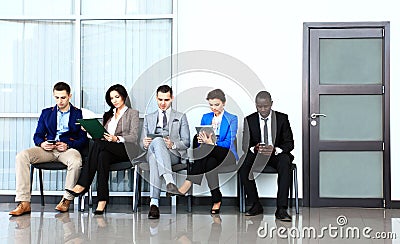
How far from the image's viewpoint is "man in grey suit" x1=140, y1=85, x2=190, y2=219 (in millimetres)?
6203

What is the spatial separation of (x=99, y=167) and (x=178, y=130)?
813 mm

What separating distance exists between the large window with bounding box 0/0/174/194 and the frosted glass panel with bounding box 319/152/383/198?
6.72 feet

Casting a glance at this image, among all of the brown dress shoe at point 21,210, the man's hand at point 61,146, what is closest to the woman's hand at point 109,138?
the man's hand at point 61,146

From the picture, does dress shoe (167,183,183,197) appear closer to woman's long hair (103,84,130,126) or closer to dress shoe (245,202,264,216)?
dress shoe (245,202,264,216)

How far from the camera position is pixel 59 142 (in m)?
6.52

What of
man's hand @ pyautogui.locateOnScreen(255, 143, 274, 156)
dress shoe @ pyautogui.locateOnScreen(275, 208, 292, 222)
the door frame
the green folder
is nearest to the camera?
dress shoe @ pyautogui.locateOnScreen(275, 208, 292, 222)

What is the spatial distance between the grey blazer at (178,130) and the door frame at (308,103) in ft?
4.14

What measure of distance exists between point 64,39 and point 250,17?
197 cm

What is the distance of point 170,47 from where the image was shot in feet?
23.3

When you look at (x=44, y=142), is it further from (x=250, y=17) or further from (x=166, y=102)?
(x=250, y=17)

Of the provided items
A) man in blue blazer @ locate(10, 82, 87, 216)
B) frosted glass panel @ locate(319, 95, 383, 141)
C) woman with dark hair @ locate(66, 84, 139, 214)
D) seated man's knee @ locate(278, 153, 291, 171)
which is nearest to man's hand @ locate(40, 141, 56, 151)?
man in blue blazer @ locate(10, 82, 87, 216)

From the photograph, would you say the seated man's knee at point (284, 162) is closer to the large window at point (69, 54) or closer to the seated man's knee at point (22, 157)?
the large window at point (69, 54)

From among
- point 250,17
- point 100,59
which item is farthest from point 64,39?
point 250,17

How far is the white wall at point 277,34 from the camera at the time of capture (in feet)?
22.5
